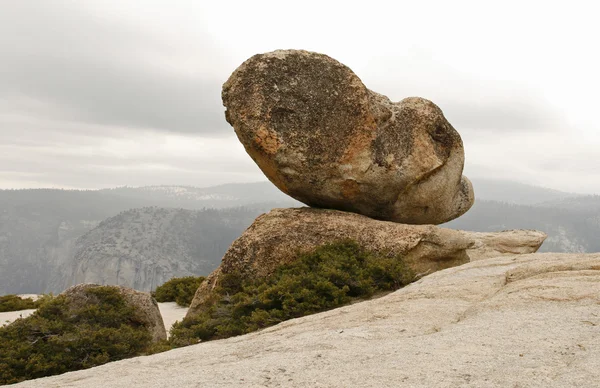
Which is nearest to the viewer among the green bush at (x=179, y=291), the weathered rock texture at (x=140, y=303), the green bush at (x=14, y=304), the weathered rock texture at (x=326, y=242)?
the weathered rock texture at (x=140, y=303)

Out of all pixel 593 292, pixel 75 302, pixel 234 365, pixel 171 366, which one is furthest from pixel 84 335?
pixel 593 292

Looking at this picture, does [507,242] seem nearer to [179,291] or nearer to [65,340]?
[179,291]

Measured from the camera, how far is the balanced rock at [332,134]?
59.3 ft

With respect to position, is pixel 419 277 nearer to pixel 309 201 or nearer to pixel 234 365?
pixel 309 201

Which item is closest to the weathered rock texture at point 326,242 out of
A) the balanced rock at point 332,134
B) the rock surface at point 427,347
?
the balanced rock at point 332,134

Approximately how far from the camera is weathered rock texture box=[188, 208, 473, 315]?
17.5 meters

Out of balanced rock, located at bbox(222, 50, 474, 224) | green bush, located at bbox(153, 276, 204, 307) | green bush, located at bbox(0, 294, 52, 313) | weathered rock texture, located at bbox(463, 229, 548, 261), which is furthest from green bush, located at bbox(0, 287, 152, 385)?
weathered rock texture, located at bbox(463, 229, 548, 261)

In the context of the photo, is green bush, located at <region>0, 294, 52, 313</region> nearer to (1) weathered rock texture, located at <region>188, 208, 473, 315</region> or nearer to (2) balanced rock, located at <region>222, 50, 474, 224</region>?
(1) weathered rock texture, located at <region>188, 208, 473, 315</region>

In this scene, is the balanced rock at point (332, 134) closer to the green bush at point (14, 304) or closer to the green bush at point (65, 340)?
the green bush at point (65, 340)

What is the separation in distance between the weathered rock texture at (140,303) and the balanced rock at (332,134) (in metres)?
6.73

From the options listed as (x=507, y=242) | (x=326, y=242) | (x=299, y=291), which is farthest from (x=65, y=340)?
(x=507, y=242)

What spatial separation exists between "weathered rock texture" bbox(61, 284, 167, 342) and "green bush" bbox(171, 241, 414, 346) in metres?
1.70

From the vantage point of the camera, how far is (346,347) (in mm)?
8203

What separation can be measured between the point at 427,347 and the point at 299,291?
7.54m
